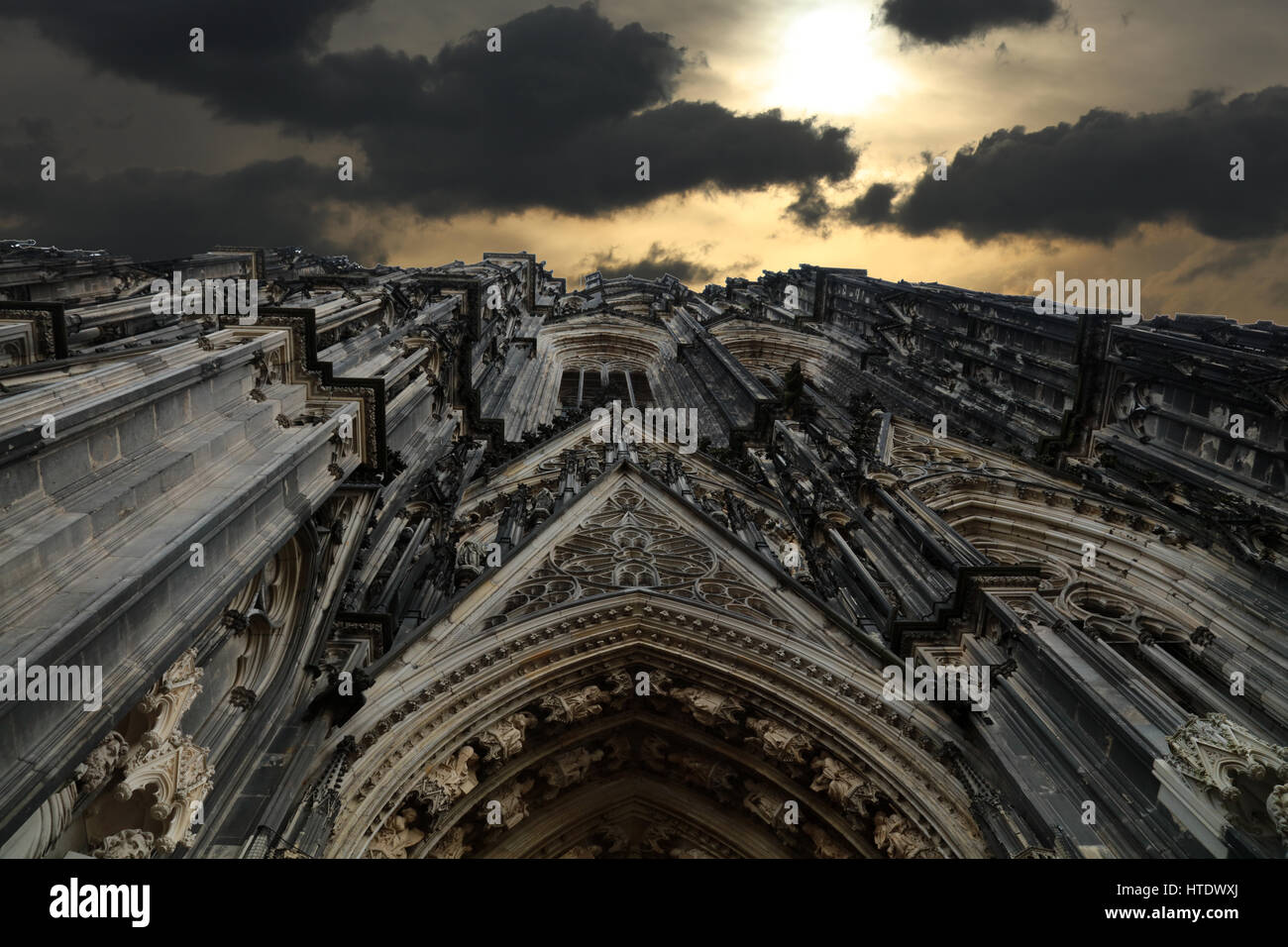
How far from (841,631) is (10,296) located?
805 inches

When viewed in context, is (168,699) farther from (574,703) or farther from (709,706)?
(709,706)

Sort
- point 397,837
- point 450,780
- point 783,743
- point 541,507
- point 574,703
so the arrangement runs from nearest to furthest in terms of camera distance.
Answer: point 397,837, point 450,780, point 783,743, point 574,703, point 541,507

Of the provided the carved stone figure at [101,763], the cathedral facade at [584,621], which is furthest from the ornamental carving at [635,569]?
the carved stone figure at [101,763]

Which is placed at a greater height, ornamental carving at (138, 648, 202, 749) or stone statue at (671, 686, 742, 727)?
ornamental carving at (138, 648, 202, 749)

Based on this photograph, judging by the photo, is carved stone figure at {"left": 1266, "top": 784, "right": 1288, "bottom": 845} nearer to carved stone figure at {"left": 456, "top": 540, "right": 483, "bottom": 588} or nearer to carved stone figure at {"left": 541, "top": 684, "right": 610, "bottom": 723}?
carved stone figure at {"left": 541, "top": 684, "right": 610, "bottom": 723}

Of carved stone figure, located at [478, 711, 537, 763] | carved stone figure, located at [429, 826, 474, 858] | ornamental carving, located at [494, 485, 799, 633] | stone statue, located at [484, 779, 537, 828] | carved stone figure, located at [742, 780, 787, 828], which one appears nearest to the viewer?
carved stone figure, located at [429, 826, 474, 858]

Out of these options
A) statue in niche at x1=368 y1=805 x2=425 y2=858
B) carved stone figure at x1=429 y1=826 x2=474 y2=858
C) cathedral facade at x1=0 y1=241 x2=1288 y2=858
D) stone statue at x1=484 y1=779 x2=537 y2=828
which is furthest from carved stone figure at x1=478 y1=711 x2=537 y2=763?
statue in niche at x1=368 y1=805 x2=425 y2=858

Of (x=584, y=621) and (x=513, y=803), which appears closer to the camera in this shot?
(x=513, y=803)

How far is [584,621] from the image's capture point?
1093 cm

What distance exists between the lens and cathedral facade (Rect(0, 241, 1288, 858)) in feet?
20.6

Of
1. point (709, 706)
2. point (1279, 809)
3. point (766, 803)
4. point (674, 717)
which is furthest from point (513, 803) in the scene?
point (1279, 809)

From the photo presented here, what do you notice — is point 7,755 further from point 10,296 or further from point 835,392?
point 835,392
